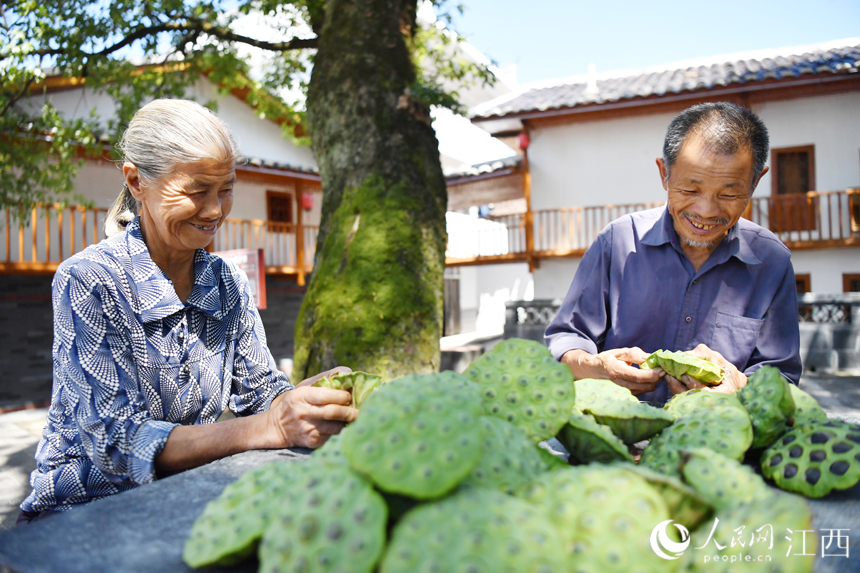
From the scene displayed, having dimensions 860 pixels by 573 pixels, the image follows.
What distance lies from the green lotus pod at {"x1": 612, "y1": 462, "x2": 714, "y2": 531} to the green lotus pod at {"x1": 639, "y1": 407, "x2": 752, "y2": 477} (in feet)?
0.60

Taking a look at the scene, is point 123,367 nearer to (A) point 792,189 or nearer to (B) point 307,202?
(B) point 307,202

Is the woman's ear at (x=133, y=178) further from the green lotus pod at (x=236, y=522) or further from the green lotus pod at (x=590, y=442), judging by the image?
the green lotus pod at (x=590, y=442)

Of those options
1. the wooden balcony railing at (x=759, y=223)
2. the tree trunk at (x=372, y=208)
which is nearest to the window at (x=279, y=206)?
the wooden balcony railing at (x=759, y=223)

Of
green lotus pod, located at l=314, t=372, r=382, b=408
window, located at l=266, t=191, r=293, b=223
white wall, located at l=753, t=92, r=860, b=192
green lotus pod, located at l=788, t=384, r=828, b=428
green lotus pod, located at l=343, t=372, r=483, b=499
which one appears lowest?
green lotus pod, located at l=788, t=384, r=828, b=428

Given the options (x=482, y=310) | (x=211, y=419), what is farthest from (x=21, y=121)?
(x=482, y=310)

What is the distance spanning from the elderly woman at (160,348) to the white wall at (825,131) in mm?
12706

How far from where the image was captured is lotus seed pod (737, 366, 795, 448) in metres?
1.20

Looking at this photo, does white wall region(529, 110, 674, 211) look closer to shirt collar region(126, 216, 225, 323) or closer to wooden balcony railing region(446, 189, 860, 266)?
wooden balcony railing region(446, 189, 860, 266)

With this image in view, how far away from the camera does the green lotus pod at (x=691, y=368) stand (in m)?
1.55

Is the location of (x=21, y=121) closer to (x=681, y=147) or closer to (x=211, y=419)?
(x=211, y=419)

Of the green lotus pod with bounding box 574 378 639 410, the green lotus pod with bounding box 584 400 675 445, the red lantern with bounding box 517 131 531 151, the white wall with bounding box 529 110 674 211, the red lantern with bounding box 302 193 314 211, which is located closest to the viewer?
the green lotus pod with bounding box 584 400 675 445

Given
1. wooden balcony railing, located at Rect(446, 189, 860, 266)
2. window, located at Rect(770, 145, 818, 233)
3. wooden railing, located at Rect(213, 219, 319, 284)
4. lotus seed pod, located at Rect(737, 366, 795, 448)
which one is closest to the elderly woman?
lotus seed pod, located at Rect(737, 366, 795, 448)

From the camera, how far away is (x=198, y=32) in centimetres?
726

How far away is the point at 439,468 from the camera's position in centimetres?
71
